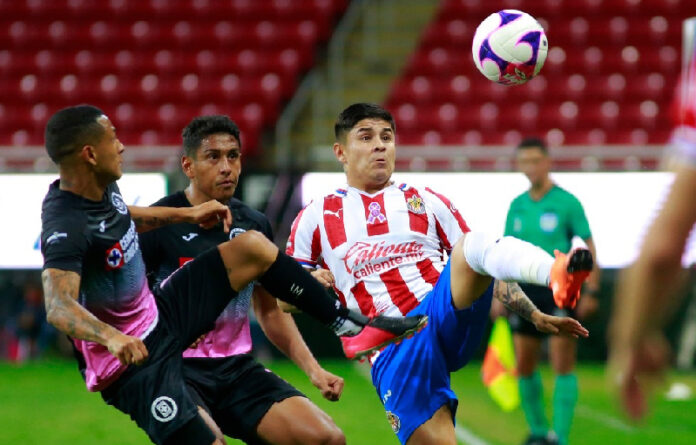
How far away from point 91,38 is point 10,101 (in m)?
1.68

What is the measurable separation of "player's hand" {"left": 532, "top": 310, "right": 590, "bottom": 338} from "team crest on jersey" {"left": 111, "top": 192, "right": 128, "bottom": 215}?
1.82 metres

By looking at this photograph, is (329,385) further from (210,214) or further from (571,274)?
(571,274)

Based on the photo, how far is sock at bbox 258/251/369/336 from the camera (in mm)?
4207

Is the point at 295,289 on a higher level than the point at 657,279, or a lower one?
lower

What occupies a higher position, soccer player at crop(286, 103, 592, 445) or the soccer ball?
the soccer ball

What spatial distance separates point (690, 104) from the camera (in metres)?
2.06

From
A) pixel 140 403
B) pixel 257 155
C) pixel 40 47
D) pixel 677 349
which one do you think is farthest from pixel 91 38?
pixel 140 403

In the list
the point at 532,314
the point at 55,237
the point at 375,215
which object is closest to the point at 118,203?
the point at 55,237

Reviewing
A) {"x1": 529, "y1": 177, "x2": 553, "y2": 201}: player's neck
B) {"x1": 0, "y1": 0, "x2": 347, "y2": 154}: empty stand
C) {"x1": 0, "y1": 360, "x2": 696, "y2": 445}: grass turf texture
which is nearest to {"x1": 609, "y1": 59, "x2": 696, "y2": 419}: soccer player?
{"x1": 0, "y1": 360, "x2": 696, "y2": 445}: grass turf texture

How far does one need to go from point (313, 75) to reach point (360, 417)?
7783 millimetres

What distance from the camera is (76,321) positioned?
365 cm

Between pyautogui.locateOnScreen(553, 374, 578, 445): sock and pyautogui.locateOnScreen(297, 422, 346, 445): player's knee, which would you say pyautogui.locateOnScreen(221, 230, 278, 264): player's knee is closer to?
pyautogui.locateOnScreen(297, 422, 346, 445): player's knee

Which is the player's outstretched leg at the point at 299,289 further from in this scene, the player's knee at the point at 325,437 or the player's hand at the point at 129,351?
the player's hand at the point at 129,351

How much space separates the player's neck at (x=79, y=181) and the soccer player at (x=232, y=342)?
2.28 ft
